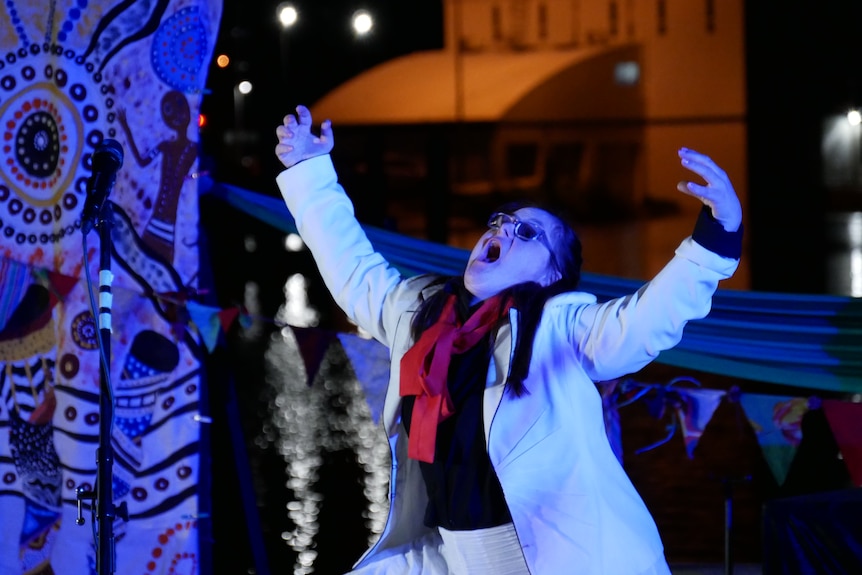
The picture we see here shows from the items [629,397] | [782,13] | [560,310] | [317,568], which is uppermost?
[782,13]

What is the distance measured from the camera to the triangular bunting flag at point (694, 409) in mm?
3436

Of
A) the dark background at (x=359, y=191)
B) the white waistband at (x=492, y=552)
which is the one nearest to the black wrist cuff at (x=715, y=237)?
the white waistband at (x=492, y=552)

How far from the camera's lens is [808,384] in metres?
3.23

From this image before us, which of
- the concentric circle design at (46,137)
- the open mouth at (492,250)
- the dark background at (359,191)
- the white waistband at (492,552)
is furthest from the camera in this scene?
the dark background at (359,191)

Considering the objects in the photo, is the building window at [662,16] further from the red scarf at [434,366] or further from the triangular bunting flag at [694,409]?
the red scarf at [434,366]

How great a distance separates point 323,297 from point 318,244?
13077 millimetres

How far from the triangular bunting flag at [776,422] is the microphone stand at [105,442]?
1.88m

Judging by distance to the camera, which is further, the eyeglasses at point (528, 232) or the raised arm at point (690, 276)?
the eyeglasses at point (528, 232)

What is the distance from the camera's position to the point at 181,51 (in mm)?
3445

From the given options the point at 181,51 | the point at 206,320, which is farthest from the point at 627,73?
the point at 206,320

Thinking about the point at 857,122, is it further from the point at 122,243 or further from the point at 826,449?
the point at 122,243

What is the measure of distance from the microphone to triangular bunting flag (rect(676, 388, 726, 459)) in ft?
6.02

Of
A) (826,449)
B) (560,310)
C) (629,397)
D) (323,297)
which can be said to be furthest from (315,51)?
(560,310)

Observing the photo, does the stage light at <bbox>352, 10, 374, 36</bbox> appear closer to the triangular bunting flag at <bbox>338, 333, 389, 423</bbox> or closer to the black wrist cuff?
the triangular bunting flag at <bbox>338, 333, 389, 423</bbox>
